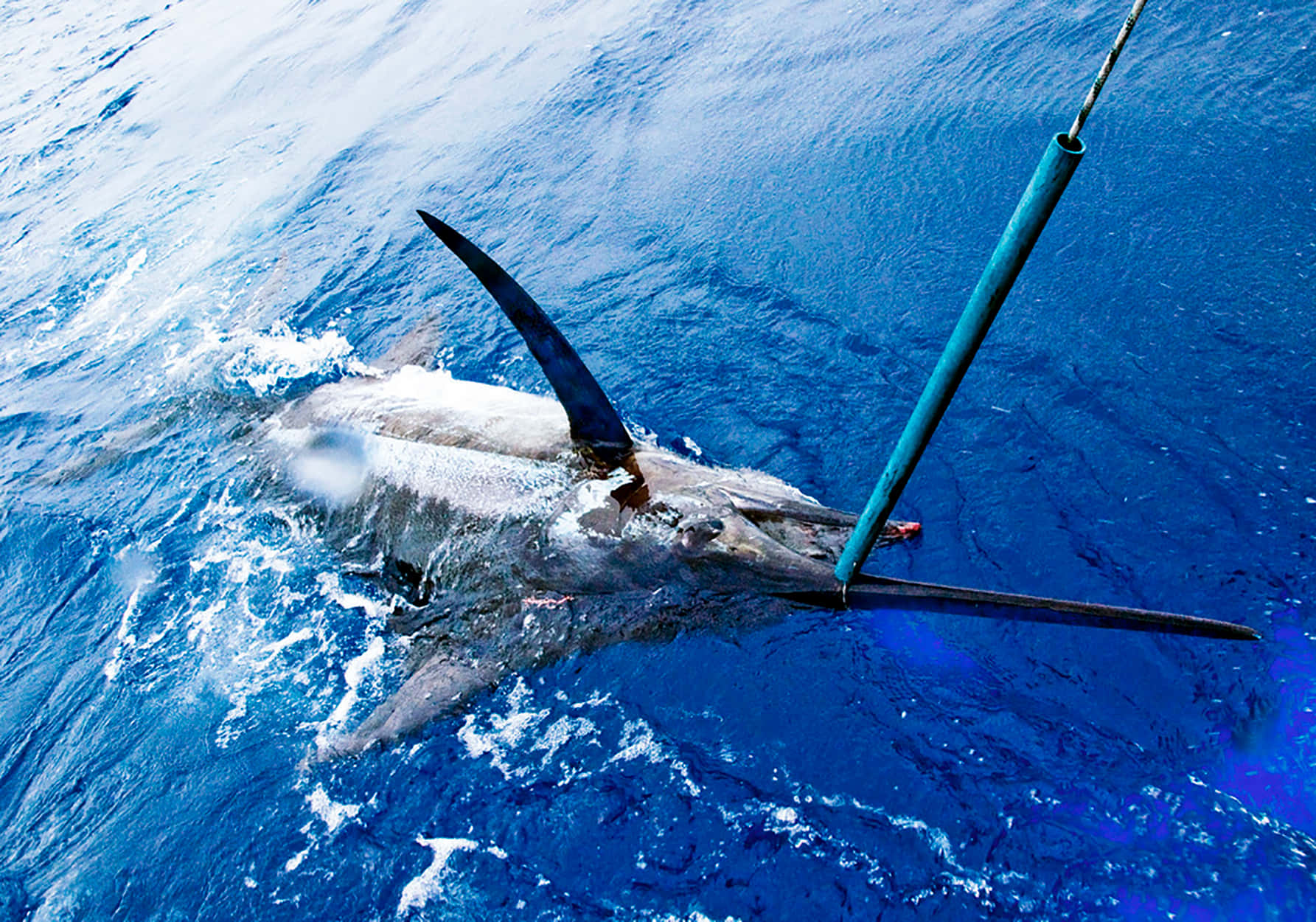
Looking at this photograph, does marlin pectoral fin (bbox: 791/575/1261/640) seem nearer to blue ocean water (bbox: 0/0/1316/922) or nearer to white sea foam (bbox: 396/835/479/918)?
blue ocean water (bbox: 0/0/1316/922)

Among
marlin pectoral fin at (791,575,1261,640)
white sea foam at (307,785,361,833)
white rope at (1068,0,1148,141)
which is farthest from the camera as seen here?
white sea foam at (307,785,361,833)

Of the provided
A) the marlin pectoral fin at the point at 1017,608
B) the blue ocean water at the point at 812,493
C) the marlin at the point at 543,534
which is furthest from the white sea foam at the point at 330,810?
the marlin pectoral fin at the point at 1017,608

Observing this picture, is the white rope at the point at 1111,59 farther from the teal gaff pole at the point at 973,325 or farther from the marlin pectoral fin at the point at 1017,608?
the marlin pectoral fin at the point at 1017,608

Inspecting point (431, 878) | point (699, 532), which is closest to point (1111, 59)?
point (699, 532)

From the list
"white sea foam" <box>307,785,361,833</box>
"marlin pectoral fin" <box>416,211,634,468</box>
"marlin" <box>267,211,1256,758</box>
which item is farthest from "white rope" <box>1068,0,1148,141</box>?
"white sea foam" <box>307,785,361,833</box>

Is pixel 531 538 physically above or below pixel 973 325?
below

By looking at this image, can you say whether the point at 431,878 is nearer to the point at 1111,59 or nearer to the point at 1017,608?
the point at 1017,608

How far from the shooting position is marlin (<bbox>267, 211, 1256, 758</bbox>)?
12.9 ft

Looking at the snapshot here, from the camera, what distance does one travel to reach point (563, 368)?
4316mm

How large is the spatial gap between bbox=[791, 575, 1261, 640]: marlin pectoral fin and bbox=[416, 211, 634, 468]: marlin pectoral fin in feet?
5.48

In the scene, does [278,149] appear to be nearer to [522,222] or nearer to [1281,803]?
[522,222]

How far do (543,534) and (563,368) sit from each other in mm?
899

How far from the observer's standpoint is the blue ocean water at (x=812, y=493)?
11.3 ft

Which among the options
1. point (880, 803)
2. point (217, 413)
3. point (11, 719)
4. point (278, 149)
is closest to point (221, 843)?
point (11, 719)
